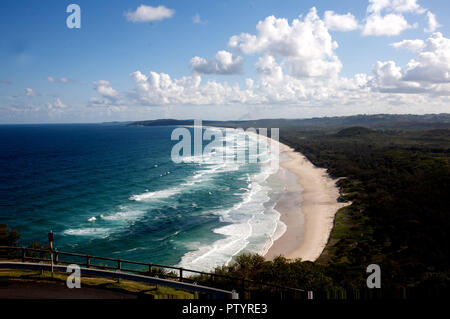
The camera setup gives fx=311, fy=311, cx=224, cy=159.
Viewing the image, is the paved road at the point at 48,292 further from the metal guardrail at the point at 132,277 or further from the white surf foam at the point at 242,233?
the white surf foam at the point at 242,233

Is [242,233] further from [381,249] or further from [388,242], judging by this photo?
[388,242]

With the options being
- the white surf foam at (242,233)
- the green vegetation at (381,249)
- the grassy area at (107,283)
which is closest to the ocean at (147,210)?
the white surf foam at (242,233)

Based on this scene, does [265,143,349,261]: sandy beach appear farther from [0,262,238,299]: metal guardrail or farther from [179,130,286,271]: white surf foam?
[0,262,238,299]: metal guardrail

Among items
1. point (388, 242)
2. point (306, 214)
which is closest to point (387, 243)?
point (388, 242)

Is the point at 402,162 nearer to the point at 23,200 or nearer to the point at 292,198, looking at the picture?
the point at 292,198
